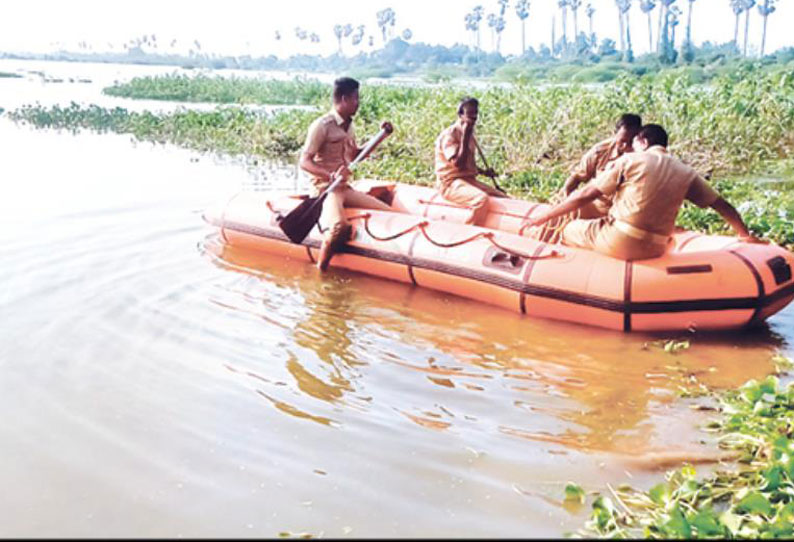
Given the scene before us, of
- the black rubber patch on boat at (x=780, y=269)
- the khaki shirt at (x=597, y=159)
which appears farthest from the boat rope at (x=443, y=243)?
the black rubber patch on boat at (x=780, y=269)

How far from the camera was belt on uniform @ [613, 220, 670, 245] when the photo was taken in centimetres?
477

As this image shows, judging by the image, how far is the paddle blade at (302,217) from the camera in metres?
6.18

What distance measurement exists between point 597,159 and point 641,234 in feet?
3.83

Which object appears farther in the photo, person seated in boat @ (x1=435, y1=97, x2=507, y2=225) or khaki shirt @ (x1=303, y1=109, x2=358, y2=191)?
person seated in boat @ (x1=435, y1=97, x2=507, y2=225)

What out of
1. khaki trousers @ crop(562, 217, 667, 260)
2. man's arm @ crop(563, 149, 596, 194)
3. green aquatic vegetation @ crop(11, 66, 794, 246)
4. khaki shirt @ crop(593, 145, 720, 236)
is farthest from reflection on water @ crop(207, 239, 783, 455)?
green aquatic vegetation @ crop(11, 66, 794, 246)

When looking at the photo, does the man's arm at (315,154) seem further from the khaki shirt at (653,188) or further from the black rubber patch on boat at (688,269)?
the black rubber patch on boat at (688,269)

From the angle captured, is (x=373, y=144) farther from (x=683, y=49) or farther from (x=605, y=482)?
(x=683, y=49)

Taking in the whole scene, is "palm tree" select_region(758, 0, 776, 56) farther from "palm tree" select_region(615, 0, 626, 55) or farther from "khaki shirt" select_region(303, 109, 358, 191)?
"khaki shirt" select_region(303, 109, 358, 191)

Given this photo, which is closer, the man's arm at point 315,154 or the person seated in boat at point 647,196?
the person seated in boat at point 647,196

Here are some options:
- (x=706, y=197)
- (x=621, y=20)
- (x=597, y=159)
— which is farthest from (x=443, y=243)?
(x=621, y=20)

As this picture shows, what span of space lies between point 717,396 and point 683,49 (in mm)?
53037

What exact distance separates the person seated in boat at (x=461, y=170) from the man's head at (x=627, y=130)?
128cm

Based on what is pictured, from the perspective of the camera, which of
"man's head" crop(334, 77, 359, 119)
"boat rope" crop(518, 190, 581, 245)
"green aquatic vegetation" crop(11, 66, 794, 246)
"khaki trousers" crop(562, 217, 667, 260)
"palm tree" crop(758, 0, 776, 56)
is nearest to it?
"khaki trousers" crop(562, 217, 667, 260)

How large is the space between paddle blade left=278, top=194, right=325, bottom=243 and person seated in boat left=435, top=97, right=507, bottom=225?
1148mm
